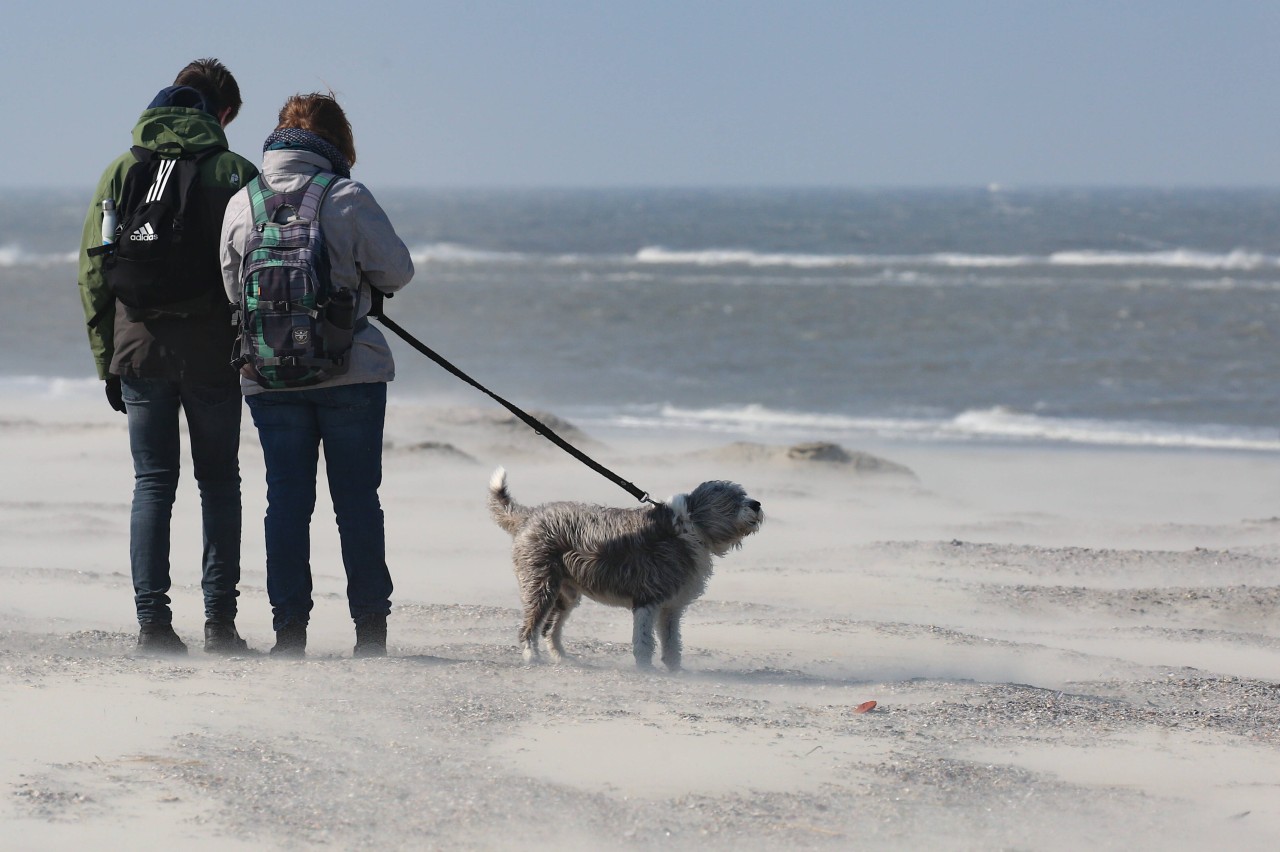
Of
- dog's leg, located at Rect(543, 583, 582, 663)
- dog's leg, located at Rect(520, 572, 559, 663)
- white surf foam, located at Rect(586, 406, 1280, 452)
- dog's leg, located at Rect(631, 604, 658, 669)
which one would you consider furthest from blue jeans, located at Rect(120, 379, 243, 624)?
white surf foam, located at Rect(586, 406, 1280, 452)

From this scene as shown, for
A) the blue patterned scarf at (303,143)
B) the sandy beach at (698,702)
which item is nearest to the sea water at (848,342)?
the sandy beach at (698,702)

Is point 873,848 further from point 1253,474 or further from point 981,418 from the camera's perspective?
point 981,418

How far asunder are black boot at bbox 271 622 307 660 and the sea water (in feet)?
35.1

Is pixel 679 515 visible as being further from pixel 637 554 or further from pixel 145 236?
pixel 145 236

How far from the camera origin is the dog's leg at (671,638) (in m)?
5.61

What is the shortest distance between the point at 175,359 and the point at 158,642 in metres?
1.11

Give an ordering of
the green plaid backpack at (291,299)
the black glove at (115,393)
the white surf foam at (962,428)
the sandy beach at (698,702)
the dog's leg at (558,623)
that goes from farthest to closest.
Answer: the white surf foam at (962,428) < the dog's leg at (558,623) < the black glove at (115,393) < the green plaid backpack at (291,299) < the sandy beach at (698,702)

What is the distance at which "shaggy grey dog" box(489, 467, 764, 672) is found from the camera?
552 centimetres

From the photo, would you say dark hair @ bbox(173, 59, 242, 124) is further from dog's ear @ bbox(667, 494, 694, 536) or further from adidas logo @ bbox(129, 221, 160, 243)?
dog's ear @ bbox(667, 494, 694, 536)

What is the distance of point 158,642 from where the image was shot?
17.1 feet

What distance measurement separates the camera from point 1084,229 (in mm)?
74438

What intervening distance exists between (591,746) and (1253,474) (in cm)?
1100

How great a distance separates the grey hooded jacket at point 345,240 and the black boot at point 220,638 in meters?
1.02

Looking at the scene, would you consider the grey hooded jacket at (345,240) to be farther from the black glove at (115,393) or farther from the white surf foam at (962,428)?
the white surf foam at (962,428)
